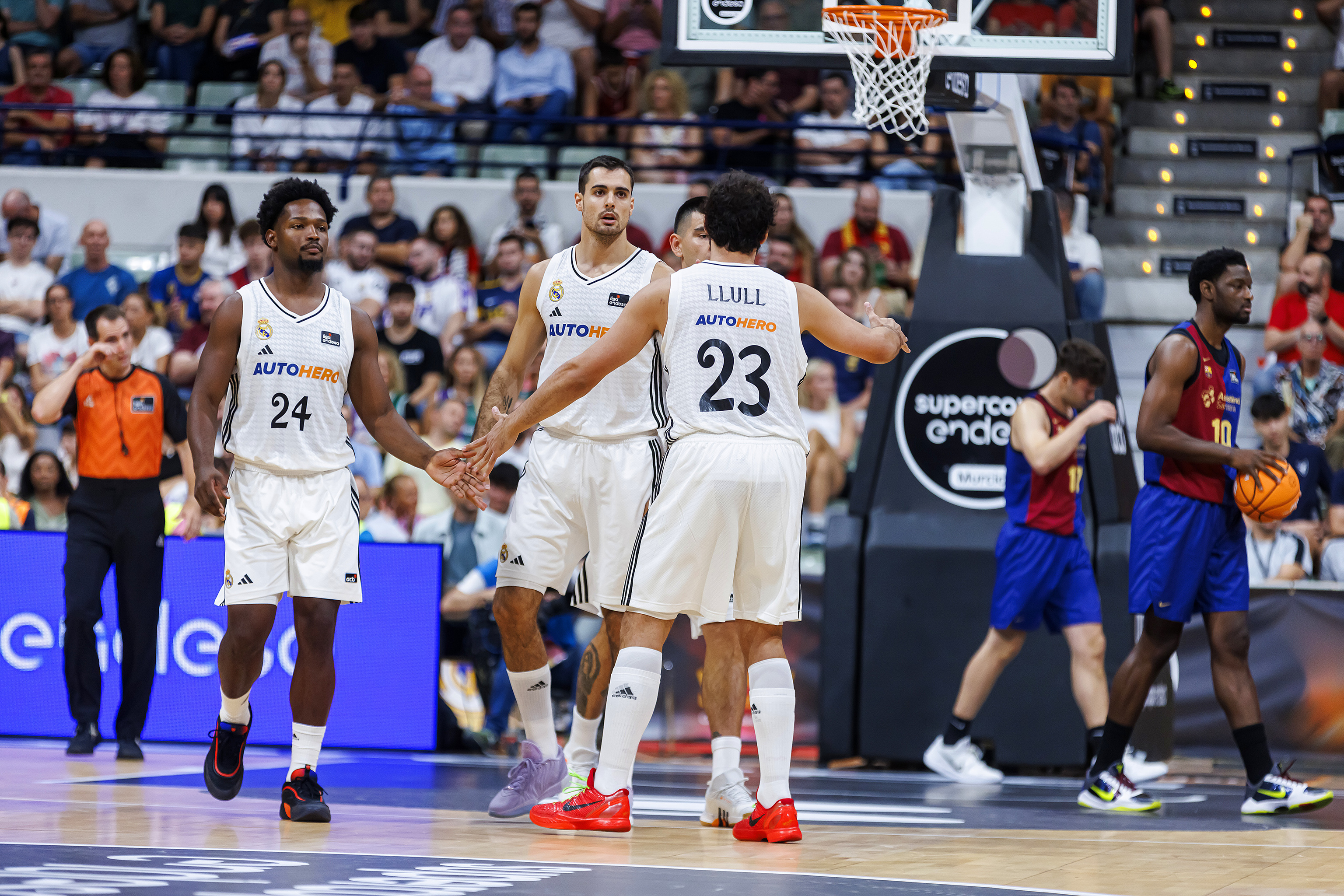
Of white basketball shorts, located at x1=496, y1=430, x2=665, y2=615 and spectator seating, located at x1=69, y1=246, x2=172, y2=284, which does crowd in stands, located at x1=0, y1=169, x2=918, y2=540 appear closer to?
spectator seating, located at x1=69, y1=246, x2=172, y2=284

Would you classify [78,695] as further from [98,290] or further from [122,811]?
[98,290]

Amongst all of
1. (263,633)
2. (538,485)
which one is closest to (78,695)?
(263,633)

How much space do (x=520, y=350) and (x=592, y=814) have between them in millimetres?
1967

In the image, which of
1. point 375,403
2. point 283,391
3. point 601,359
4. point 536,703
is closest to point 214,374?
point 283,391

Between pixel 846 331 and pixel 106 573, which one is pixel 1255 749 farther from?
pixel 106 573

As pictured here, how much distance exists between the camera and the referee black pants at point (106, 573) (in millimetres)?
8680

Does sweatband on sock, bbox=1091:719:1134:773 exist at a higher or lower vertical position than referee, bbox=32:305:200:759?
lower

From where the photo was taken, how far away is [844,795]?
777cm

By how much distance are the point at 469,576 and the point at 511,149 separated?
6.18m

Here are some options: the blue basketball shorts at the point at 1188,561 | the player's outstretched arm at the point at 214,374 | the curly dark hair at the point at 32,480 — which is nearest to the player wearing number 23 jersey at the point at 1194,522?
the blue basketball shorts at the point at 1188,561

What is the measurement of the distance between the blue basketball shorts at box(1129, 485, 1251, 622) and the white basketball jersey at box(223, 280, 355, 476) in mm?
3406

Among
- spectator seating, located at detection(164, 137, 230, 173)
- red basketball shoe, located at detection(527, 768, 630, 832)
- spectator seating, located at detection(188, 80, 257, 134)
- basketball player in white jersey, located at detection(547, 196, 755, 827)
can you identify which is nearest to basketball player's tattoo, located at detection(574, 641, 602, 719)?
basketball player in white jersey, located at detection(547, 196, 755, 827)

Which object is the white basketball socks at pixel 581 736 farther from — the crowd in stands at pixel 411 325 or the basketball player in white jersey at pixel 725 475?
the crowd in stands at pixel 411 325

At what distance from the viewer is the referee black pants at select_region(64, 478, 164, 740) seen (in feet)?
28.5
